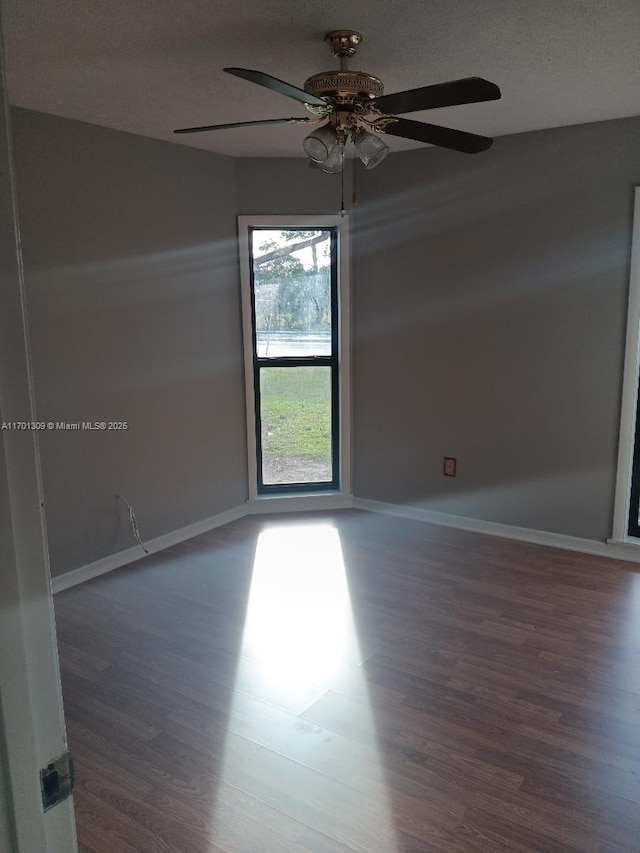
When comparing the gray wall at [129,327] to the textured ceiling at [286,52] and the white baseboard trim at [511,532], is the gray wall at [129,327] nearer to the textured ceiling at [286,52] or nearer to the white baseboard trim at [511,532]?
the textured ceiling at [286,52]

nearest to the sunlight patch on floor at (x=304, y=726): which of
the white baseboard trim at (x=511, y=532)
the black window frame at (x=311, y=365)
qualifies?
the white baseboard trim at (x=511, y=532)

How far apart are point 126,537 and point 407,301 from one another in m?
2.36

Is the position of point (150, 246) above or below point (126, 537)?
above

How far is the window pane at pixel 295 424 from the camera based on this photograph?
184 inches

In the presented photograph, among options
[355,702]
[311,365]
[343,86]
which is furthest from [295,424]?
[343,86]

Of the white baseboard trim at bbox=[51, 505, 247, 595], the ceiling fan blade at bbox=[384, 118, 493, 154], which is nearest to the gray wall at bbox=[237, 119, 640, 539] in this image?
the white baseboard trim at bbox=[51, 505, 247, 595]

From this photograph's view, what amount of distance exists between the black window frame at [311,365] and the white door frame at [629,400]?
1.89m

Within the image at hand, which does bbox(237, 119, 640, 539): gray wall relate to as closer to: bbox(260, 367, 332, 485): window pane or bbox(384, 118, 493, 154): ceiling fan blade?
bbox(260, 367, 332, 485): window pane

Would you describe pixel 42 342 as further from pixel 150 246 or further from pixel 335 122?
pixel 335 122

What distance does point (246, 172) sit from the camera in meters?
4.33

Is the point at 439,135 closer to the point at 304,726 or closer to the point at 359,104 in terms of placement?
the point at 359,104

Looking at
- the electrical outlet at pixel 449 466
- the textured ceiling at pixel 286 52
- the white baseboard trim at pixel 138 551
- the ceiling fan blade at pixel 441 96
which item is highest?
the textured ceiling at pixel 286 52

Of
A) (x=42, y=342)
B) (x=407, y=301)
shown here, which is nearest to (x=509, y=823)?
(x=42, y=342)

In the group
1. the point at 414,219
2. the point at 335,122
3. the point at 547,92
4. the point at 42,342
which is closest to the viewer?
the point at 335,122
